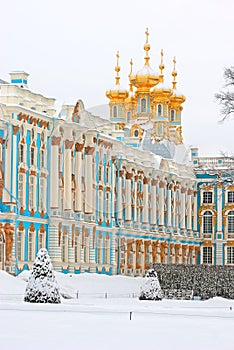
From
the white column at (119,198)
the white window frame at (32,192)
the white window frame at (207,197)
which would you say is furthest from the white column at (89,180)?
the white window frame at (207,197)

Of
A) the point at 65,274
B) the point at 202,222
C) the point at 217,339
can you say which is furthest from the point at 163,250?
the point at 217,339

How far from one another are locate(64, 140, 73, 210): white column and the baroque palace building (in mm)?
48

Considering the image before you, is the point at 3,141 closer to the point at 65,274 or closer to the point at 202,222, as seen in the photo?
the point at 65,274

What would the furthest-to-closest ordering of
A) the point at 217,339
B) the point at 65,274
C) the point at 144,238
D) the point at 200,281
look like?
the point at 144,238
the point at 65,274
the point at 200,281
the point at 217,339

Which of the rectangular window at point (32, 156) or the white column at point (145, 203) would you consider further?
the white column at point (145, 203)

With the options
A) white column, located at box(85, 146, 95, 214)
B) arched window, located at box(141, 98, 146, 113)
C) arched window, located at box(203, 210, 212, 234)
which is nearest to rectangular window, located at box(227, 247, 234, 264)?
arched window, located at box(203, 210, 212, 234)

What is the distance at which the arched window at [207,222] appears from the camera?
86.0 meters

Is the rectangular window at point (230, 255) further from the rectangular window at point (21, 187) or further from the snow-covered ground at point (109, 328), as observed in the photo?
the snow-covered ground at point (109, 328)

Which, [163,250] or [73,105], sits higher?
[73,105]

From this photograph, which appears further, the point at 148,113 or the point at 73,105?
the point at 148,113

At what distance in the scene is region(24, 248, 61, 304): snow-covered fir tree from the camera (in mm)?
32188

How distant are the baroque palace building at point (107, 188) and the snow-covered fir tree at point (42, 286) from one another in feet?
24.9

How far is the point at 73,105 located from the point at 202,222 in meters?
A: 32.4

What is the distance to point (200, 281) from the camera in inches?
1864
